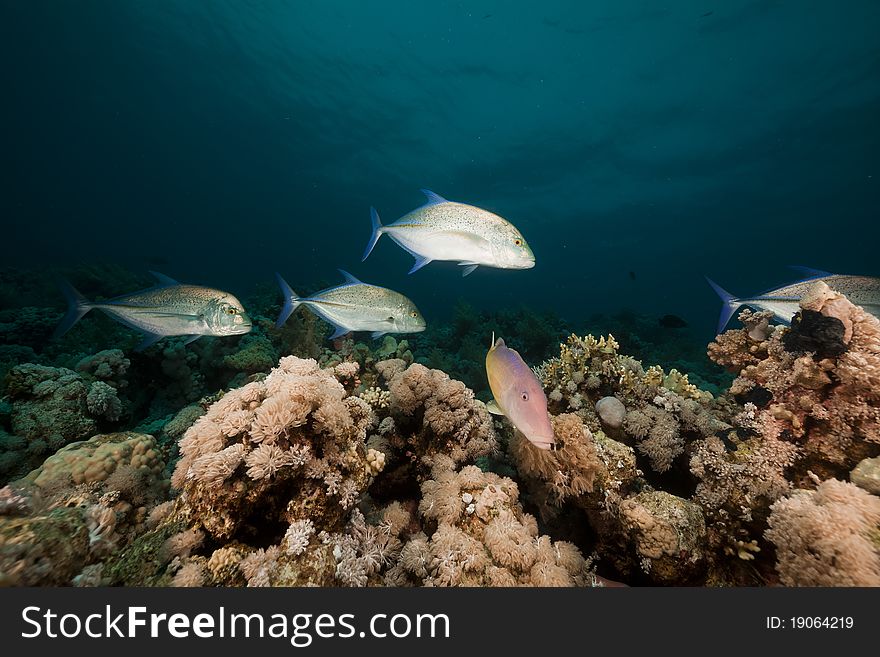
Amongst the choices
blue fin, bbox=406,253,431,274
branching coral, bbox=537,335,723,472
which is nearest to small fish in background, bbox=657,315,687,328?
branching coral, bbox=537,335,723,472

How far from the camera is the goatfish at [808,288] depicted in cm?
300

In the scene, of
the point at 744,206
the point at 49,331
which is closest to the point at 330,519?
the point at 49,331

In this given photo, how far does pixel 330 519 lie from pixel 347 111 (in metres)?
42.4

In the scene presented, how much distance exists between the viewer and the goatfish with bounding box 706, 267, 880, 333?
3002mm

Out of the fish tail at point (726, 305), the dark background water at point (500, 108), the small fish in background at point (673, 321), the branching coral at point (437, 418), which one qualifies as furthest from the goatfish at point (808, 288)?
the dark background water at point (500, 108)

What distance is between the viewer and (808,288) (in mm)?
3021

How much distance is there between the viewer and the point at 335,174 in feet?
162

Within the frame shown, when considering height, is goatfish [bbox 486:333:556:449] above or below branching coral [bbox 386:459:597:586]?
above

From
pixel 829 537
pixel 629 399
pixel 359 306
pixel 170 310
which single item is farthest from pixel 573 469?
pixel 170 310

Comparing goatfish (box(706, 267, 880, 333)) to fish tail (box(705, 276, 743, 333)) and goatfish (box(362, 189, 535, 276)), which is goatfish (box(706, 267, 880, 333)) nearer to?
fish tail (box(705, 276, 743, 333))

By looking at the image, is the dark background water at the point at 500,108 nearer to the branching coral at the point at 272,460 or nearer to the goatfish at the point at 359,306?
the goatfish at the point at 359,306

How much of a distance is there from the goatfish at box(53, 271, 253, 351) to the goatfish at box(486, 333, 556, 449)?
10.7 ft

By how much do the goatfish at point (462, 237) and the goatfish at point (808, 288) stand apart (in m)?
2.14

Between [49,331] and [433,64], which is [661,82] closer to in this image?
[433,64]
